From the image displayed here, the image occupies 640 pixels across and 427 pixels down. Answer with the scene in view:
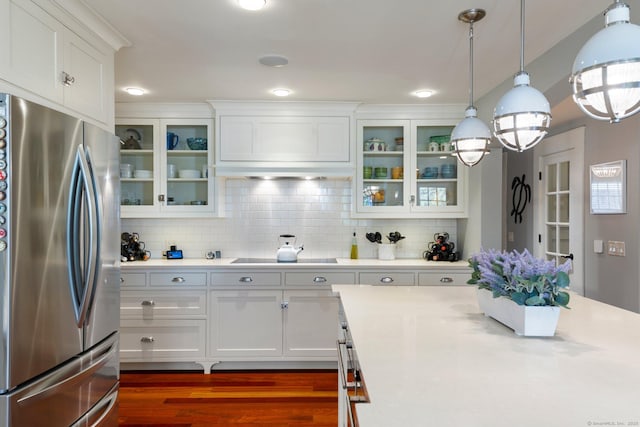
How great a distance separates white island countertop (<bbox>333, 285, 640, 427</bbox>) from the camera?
2.67 feet

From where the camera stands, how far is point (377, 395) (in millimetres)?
906

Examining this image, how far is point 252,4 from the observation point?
1.91 m

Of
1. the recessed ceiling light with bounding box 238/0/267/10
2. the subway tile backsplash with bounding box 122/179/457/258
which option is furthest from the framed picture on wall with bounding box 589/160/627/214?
the recessed ceiling light with bounding box 238/0/267/10

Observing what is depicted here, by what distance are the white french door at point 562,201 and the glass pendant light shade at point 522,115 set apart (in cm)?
306

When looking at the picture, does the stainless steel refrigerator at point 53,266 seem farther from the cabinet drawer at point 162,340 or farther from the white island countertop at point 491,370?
the cabinet drawer at point 162,340

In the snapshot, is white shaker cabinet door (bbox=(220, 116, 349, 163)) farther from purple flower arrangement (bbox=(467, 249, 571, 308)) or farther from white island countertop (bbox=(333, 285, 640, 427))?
purple flower arrangement (bbox=(467, 249, 571, 308))

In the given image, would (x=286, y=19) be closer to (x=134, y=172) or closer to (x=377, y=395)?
(x=377, y=395)

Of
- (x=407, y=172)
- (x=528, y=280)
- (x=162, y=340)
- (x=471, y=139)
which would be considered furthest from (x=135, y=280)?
(x=528, y=280)

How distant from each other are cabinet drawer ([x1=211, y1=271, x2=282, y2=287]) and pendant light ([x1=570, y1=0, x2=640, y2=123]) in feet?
8.68

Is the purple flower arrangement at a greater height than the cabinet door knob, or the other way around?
the cabinet door knob

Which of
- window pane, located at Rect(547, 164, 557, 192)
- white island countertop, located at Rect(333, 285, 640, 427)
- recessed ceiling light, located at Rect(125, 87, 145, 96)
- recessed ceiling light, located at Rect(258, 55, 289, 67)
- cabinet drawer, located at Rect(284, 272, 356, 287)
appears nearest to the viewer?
white island countertop, located at Rect(333, 285, 640, 427)

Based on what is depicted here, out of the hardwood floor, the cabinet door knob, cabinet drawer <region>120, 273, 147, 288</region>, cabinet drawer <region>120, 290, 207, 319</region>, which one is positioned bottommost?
the hardwood floor

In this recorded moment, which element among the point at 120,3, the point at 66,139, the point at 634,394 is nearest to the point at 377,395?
the point at 634,394

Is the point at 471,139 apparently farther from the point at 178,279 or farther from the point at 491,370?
the point at 178,279
